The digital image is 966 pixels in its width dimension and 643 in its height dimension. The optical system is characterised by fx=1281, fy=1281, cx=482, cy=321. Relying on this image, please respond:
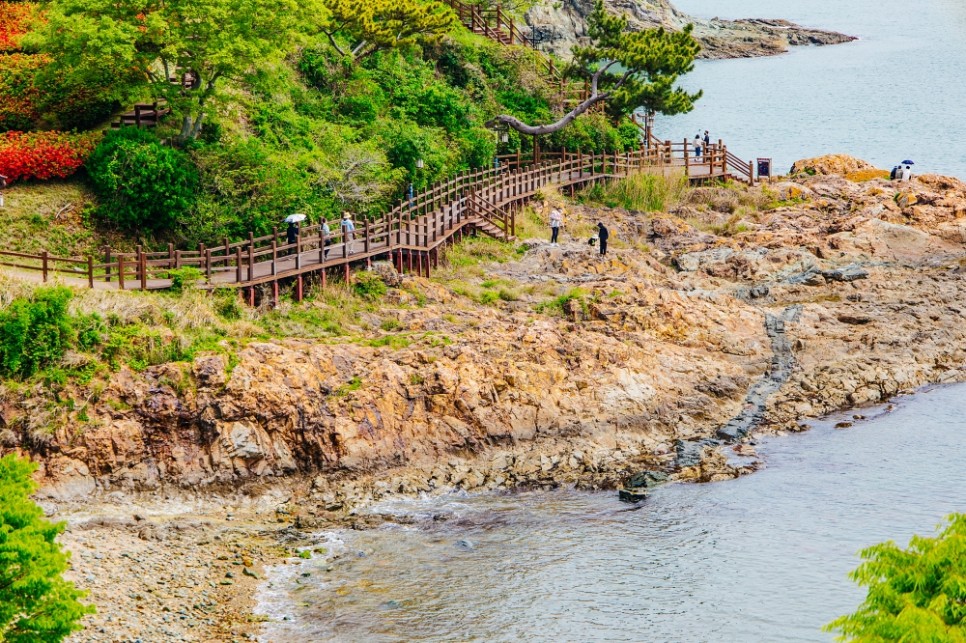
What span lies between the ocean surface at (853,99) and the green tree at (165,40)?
5023cm

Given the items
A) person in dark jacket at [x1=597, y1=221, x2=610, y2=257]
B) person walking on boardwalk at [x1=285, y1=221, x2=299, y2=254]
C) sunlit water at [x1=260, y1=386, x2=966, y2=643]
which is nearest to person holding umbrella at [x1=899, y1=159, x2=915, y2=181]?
person in dark jacket at [x1=597, y1=221, x2=610, y2=257]

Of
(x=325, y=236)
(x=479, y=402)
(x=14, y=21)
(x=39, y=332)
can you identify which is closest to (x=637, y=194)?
(x=325, y=236)

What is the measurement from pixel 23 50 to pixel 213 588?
1056 inches

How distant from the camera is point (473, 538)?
31.5m

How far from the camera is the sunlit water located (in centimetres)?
2759

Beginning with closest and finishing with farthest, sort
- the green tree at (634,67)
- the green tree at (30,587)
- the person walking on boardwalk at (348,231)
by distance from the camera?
the green tree at (30,587) < the person walking on boardwalk at (348,231) < the green tree at (634,67)

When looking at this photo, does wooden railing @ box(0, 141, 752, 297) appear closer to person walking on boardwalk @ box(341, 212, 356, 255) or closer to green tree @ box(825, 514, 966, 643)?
person walking on boardwalk @ box(341, 212, 356, 255)

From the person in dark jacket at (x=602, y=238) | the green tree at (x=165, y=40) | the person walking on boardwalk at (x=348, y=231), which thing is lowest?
the person in dark jacket at (x=602, y=238)

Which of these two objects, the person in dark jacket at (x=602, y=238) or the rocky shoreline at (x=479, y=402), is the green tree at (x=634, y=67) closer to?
the rocky shoreline at (x=479, y=402)

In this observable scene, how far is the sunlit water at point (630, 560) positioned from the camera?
27.6 metres

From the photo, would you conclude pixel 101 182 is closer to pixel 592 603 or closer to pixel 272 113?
pixel 272 113

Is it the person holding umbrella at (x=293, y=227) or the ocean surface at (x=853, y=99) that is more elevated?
the ocean surface at (x=853, y=99)

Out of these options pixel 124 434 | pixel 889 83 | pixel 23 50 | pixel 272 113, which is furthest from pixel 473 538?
pixel 889 83

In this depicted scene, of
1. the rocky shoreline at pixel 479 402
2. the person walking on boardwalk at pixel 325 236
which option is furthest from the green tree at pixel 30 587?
the person walking on boardwalk at pixel 325 236
